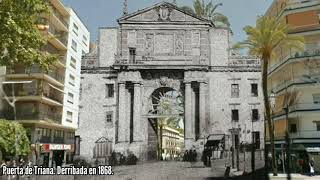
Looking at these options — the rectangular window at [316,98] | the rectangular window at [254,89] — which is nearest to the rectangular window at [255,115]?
the rectangular window at [254,89]

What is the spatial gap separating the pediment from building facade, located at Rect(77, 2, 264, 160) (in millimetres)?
125

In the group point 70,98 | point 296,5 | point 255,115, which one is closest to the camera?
point 296,5

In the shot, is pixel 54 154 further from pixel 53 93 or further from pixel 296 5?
pixel 296 5

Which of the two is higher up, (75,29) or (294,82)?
(75,29)

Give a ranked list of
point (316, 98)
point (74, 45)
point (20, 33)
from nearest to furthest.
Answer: point (20, 33) → point (316, 98) → point (74, 45)

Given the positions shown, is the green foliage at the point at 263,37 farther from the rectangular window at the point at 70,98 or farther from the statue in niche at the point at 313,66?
the rectangular window at the point at 70,98

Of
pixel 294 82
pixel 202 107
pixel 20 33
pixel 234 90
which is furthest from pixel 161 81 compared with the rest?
pixel 20 33

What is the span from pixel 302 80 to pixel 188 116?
15.2 meters

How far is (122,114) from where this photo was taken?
166 feet

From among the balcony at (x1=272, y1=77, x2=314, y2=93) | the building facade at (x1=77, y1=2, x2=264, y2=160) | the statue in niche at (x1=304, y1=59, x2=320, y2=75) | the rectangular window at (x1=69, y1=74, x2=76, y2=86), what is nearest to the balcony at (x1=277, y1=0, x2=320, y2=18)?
the statue in niche at (x1=304, y1=59, x2=320, y2=75)

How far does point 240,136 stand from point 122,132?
14092 mm

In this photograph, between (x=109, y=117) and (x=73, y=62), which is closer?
(x=109, y=117)

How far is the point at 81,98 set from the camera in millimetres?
52062

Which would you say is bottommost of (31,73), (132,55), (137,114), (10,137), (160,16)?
(10,137)
